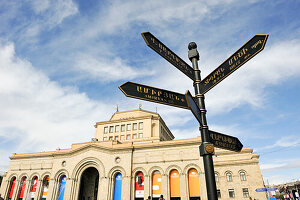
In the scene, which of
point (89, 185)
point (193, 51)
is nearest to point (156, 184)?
point (89, 185)

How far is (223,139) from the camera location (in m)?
4.71

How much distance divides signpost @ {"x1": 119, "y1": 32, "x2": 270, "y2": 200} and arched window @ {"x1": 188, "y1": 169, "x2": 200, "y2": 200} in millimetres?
24478

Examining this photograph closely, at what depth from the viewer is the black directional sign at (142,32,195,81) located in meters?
4.39

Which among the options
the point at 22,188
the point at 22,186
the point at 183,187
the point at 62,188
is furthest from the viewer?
the point at 22,186

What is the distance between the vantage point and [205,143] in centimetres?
416

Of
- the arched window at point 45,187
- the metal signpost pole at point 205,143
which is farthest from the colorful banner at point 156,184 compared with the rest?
the metal signpost pole at point 205,143

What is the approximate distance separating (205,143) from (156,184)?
2668cm

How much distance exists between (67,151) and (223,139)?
33850mm

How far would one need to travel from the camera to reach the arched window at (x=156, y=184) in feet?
91.2

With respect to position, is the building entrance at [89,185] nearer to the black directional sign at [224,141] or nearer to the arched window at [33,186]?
the arched window at [33,186]

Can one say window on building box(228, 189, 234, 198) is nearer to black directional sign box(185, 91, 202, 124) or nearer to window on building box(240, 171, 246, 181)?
window on building box(240, 171, 246, 181)

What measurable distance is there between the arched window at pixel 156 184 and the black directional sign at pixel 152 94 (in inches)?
1058

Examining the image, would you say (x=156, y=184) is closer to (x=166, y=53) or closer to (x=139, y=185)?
(x=139, y=185)

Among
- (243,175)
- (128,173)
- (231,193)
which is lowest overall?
(231,193)
